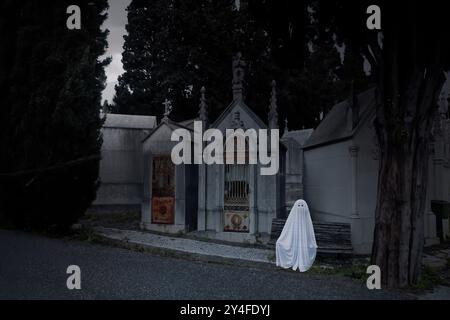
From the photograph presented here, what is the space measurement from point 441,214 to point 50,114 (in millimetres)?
13964

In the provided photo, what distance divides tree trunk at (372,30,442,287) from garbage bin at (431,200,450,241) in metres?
6.76

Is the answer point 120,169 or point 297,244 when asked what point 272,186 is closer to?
point 297,244

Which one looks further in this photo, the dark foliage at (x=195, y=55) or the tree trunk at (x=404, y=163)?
the dark foliage at (x=195, y=55)

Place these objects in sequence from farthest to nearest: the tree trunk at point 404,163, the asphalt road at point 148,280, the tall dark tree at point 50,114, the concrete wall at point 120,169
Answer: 1. the concrete wall at point 120,169
2. the tall dark tree at point 50,114
3. the tree trunk at point 404,163
4. the asphalt road at point 148,280

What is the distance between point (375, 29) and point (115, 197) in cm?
1688

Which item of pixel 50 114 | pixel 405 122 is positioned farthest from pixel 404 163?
pixel 50 114

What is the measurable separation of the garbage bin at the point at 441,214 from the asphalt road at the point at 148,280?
25.2 feet

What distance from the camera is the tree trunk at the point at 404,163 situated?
7.60m

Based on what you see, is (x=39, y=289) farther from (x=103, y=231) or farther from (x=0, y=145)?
(x=0, y=145)

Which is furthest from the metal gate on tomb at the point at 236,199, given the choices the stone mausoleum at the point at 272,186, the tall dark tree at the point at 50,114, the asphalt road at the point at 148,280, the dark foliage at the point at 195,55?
the dark foliage at the point at 195,55

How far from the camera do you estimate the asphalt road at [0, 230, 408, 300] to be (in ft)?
20.3

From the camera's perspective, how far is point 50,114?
12.3 metres

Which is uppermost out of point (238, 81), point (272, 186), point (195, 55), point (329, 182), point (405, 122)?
point (195, 55)

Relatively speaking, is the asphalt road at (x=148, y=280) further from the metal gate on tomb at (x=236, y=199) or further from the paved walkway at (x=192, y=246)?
the metal gate on tomb at (x=236, y=199)
